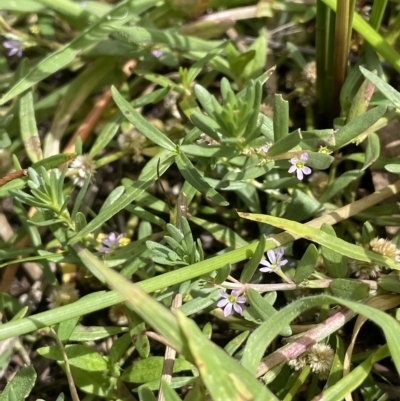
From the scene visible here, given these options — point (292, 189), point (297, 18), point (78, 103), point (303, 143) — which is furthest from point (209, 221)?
point (297, 18)

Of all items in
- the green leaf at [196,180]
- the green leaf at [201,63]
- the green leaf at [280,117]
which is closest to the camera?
the green leaf at [280,117]

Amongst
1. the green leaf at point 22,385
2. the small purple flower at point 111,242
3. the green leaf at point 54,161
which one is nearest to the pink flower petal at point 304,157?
the small purple flower at point 111,242

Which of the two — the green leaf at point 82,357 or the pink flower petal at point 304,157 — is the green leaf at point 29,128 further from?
the pink flower petal at point 304,157

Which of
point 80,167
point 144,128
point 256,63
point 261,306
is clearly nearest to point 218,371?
point 261,306

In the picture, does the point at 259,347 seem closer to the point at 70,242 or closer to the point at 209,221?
the point at 70,242

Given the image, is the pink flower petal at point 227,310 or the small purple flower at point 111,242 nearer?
the pink flower petal at point 227,310

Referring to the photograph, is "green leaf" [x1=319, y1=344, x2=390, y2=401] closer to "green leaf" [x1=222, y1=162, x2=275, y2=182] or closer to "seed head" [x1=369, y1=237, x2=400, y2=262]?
"seed head" [x1=369, y1=237, x2=400, y2=262]

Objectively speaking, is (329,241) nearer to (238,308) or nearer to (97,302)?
(238,308)
